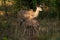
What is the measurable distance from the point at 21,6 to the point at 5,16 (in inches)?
18.2

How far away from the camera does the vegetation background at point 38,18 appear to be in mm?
4117

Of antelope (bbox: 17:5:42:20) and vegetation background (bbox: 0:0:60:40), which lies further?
antelope (bbox: 17:5:42:20)

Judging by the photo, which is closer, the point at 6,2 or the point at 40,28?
the point at 40,28

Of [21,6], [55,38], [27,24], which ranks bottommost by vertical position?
[55,38]

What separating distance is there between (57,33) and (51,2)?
31.5 inches

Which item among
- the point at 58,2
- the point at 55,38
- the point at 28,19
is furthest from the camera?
the point at 58,2

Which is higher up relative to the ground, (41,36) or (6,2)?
(6,2)

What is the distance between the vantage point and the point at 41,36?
4109 millimetres

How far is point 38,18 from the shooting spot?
14.7ft

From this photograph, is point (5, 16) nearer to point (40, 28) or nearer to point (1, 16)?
point (1, 16)

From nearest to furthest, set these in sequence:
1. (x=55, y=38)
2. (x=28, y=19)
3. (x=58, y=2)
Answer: (x=55, y=38) < (x=28, y=19) < (x=58, y=2)

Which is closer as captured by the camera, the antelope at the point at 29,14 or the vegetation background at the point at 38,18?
the vegetation background at the point at 38,18

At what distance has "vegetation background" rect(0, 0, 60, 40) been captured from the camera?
13.5ft

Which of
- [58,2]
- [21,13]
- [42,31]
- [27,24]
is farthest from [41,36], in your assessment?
[58,2]
